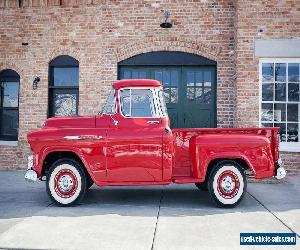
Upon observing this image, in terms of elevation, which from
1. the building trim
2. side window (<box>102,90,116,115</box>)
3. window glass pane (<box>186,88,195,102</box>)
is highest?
the building trim

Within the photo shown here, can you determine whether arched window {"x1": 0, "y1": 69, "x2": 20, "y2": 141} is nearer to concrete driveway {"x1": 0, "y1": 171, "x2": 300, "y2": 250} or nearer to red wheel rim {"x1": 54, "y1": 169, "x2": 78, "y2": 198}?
concrete driveway {"x1": 0, "y1": 171, "x2": 300, "y2": 250}

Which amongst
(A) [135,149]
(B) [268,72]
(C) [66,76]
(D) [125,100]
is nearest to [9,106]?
(C) [66,76]

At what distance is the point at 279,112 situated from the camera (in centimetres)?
893

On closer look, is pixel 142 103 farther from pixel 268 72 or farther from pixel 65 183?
pixel 268 72

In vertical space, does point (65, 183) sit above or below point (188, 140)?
below

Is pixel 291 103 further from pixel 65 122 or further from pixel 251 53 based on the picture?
pixel 65 122

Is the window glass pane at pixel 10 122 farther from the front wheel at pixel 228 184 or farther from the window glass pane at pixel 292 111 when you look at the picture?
the window glass pane at pixel 292 111

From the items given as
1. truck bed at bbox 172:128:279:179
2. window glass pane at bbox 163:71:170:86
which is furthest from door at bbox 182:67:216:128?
truck bed at bbox 172:128:279:179

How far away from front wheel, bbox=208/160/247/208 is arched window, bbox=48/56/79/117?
5509mm

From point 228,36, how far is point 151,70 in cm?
231

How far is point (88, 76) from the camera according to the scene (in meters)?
9.78

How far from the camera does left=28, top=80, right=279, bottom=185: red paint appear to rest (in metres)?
5.75

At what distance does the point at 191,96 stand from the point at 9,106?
5.49 m

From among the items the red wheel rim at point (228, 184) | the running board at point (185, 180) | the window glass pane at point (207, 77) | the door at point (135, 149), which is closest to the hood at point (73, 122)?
the door at point (135, 149)
